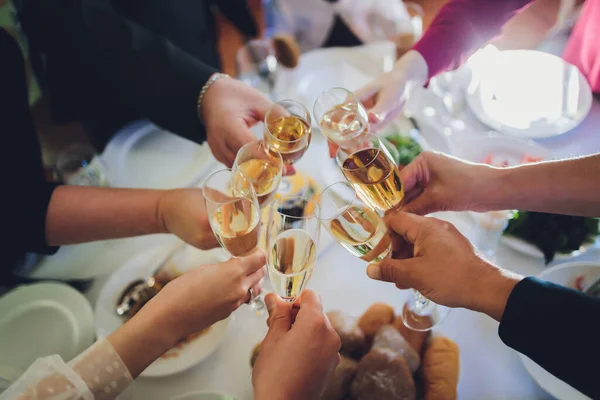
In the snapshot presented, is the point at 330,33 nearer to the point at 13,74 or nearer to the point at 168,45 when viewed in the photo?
the point at 168,45

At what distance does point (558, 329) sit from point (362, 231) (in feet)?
1.51

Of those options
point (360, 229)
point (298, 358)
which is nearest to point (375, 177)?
point (360, 229)

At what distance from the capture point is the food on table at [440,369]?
104 centimetres

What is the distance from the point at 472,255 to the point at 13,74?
1442 mm

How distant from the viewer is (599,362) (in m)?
0.81

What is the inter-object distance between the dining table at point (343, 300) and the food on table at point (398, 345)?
0.13m

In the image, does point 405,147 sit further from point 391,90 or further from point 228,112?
point 228,112

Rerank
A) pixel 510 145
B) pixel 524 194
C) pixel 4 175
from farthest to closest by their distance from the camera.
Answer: pixel 510 145 → pixel 4 175 → pixel 524 194

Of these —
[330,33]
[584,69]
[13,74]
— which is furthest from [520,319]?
[330,33]

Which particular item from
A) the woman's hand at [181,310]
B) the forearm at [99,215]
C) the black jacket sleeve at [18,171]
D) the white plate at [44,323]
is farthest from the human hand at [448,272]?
the black jacket sleeve at [18,171]

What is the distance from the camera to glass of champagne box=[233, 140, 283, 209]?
121 centimetres

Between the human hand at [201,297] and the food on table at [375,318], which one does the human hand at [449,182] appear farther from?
the human hand at [201,297]

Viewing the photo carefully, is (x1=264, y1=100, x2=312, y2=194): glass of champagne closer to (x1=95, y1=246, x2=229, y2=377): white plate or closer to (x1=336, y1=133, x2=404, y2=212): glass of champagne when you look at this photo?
(x1=336, y1=133, x2=404, y2=212): glass of champagne

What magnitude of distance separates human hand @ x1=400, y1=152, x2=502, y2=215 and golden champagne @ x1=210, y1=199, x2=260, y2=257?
413 millimetres
